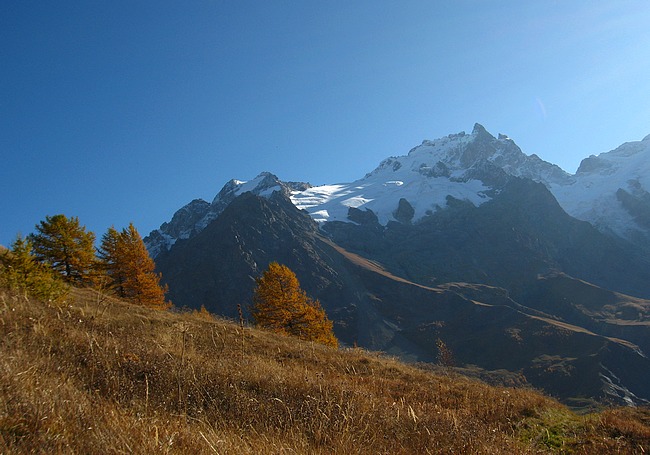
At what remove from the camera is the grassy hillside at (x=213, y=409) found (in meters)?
3.82

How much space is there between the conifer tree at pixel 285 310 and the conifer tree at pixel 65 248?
43.5 ft

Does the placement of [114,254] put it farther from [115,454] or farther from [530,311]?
[530,311]

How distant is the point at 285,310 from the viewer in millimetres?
34406

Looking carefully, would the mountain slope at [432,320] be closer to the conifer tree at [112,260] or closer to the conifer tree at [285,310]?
the conifer tree at [285,310]

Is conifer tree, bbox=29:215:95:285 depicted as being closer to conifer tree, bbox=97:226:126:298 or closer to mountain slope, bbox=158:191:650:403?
conifer tree, bbox=97:226:126:298

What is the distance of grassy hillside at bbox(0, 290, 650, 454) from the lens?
3824 mm

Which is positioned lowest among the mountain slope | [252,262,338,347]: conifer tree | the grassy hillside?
the mountain slope

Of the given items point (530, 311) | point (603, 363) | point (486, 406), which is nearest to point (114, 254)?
point (486, 406)

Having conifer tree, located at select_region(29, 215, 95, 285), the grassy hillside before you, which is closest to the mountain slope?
conifer tree, located at select_region(29, 215, 95, 285)

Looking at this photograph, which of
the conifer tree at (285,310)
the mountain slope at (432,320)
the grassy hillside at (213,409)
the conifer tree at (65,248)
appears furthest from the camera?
the mountain slope at (432,320)

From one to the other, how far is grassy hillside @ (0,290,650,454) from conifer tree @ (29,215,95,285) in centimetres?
2600

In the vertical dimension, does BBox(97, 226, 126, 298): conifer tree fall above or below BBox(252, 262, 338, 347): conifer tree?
above

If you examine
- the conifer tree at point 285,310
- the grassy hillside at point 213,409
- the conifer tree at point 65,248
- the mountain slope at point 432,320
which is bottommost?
the mountain slope at point 432,320

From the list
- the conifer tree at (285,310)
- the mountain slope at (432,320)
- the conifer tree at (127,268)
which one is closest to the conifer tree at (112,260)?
the conifer tree at (127,268)
